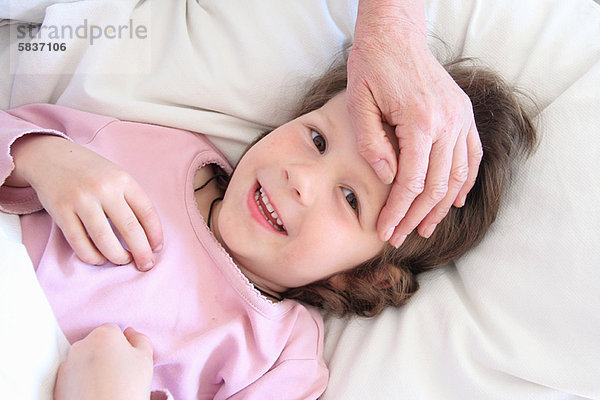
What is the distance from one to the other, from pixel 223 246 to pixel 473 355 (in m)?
0.54

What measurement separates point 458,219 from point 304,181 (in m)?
0.37

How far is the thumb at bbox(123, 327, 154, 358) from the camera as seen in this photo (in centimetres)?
91

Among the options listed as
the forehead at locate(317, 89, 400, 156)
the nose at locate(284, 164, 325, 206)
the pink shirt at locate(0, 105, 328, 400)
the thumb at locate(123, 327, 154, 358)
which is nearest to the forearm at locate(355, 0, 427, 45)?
the forehead at locate(317, 89, 400, 156)

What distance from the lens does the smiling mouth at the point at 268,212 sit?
1.04 m

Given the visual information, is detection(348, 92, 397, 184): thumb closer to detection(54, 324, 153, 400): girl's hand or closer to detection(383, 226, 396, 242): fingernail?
detection(383, 226, 396, 242): fingernail

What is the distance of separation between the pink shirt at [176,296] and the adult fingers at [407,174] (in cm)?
31

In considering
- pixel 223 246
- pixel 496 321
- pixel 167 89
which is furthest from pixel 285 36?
pixel 496 321

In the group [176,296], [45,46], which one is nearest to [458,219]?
[176,296]

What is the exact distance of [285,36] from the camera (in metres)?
1.28

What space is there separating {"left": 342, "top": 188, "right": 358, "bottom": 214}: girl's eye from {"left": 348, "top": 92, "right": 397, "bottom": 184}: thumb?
87 millimetres

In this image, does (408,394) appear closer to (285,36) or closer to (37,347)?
(37,347)

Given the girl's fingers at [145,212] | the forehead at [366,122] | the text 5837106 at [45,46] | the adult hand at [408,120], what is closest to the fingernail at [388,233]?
the adult hand at [408,120]

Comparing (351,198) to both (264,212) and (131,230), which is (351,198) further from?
(131,230)

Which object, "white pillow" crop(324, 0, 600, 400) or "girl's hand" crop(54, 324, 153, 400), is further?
"white pillow" crop(324, 0, 600, 400)
